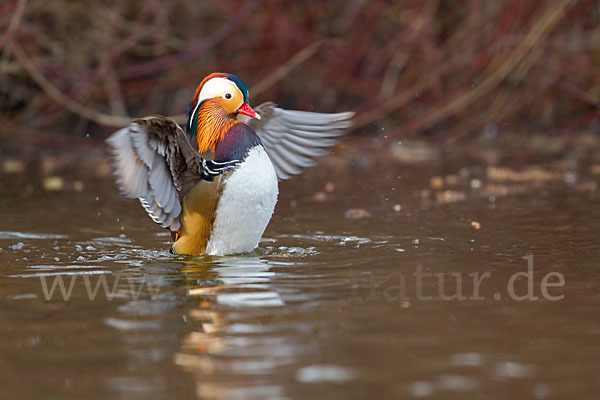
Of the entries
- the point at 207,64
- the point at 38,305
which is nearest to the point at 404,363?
the point at 38,305

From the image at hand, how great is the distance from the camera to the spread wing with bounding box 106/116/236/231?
Result: 477 cm

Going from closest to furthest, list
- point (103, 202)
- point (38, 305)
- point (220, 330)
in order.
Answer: point (220, 330)
point (38, 305)
point (103, 202)

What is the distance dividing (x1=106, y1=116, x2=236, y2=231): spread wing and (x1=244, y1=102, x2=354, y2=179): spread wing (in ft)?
3.06

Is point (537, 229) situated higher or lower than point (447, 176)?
lower

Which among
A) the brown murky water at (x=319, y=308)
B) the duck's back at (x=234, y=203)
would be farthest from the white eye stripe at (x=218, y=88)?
the brown murky water at (x=319, y=308)

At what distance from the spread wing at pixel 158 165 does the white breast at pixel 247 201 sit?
119 mm

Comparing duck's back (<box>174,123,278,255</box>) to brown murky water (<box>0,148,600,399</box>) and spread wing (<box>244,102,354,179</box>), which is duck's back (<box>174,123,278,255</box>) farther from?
spread wing (<box>244,102,354,179</box>)

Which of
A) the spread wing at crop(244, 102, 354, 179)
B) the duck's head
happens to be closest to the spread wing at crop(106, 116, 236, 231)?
the duck's head

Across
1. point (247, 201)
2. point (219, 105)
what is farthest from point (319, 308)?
point (219, 105)

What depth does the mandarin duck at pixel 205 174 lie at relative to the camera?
4.85m

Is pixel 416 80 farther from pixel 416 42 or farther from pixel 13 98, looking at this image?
pixel 13 98

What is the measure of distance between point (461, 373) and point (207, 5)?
9.21 m

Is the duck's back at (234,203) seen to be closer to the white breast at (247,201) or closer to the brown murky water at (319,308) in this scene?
the white breast at (247,201)

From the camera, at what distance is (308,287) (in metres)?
4.15
